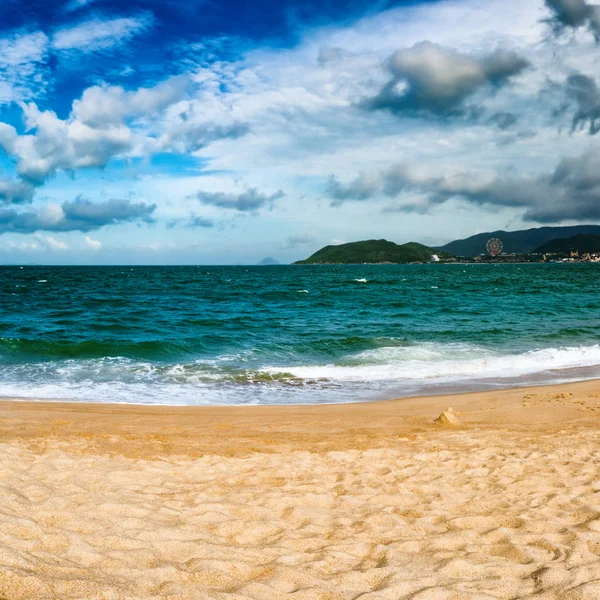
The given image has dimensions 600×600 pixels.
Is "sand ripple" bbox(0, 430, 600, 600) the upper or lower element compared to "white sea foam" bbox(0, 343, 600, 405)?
upper

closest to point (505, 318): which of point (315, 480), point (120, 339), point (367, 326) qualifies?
point (367, 326)

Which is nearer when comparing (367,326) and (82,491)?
(82,491)

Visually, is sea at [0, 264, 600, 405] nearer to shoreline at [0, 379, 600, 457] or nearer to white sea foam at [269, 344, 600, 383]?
white sea foam at [269, 344, 600, 383]

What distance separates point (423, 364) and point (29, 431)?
12490 mm

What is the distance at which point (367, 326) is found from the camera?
2652 centimetres

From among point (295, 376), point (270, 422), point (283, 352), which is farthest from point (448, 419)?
point (283, 352)

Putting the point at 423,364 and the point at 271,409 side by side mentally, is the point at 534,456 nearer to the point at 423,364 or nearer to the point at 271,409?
the point at 271,409

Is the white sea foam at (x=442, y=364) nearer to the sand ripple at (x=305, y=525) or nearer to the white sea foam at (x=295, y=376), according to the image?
the white sea foam at (x=295, y=376)

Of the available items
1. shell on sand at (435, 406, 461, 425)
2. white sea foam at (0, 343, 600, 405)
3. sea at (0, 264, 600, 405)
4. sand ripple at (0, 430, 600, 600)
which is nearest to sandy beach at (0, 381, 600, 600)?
sand ripple at (0, 430, 600, 600)

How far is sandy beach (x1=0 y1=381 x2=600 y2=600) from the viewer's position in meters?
4.10

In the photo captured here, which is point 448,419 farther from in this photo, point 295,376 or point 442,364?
point 442,364

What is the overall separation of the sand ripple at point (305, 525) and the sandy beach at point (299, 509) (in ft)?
0.07

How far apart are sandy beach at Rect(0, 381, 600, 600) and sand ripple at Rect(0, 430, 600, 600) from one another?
0.02 meters

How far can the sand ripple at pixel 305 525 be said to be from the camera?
405 cm
